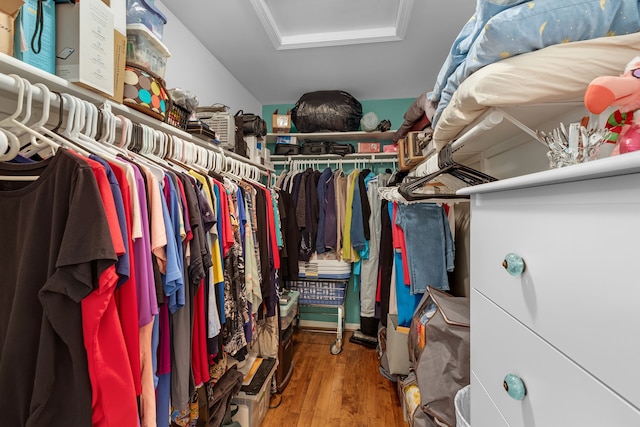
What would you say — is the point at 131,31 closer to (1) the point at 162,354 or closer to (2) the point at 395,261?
(1) the point at 162,354

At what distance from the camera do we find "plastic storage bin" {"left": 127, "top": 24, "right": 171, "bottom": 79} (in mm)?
1098

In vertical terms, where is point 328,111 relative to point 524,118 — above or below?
above

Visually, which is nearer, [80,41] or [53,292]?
[53,292]

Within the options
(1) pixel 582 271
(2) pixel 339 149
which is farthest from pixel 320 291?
(1) pixel 582 271

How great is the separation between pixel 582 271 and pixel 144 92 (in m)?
1.36

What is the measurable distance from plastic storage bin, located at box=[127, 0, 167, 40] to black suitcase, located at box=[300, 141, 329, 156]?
5.93 ft

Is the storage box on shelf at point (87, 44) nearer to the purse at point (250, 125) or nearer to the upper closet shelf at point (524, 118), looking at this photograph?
the upper closet shelf at point (524, 118)

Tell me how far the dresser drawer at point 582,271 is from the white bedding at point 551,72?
0.26 m

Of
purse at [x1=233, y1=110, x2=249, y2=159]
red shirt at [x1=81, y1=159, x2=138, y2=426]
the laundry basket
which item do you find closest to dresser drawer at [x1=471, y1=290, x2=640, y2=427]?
the laundry basket

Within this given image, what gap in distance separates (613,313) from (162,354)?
107 cm

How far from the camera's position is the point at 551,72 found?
0.59 metres

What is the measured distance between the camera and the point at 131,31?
1.10 m

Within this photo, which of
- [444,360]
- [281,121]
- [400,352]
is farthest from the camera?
[281,121]

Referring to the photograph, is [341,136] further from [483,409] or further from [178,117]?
[483,409]
